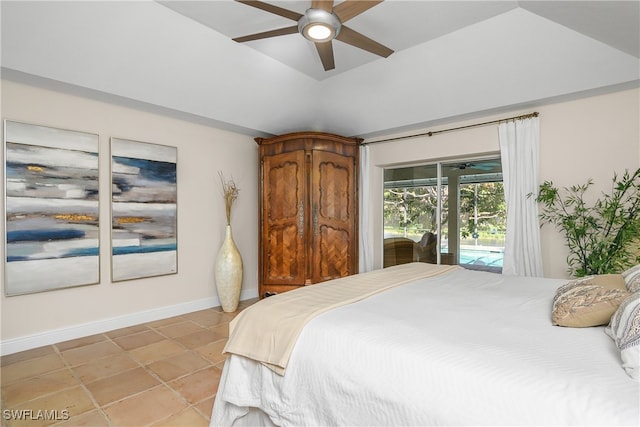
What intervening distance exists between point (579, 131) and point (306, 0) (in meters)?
2.90

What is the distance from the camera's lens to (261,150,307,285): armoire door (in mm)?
4262

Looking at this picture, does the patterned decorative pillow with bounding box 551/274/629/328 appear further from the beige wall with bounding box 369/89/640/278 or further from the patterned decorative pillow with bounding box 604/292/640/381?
the beige wall with bounding box 369/89/640/278

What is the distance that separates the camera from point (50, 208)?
2.99 m

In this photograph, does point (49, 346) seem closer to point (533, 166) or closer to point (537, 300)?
point (537, 300)

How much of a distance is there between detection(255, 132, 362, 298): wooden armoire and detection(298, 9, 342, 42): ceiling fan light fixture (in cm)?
203

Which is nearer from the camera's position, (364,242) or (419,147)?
(419,147)

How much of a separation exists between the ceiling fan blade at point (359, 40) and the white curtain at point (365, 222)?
7.51 feet

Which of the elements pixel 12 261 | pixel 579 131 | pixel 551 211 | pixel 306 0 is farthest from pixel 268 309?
pixel 579 131

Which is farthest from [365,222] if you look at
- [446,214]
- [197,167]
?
[197,167]

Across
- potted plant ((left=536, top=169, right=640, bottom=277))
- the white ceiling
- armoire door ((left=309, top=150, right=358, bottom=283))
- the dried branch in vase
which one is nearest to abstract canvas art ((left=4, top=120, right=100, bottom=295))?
the white ceiling

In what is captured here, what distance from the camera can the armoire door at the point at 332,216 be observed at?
14.0ft

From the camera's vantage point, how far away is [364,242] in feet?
15.5

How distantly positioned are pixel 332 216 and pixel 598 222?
282 cm

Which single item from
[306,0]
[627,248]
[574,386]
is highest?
[306,0]
